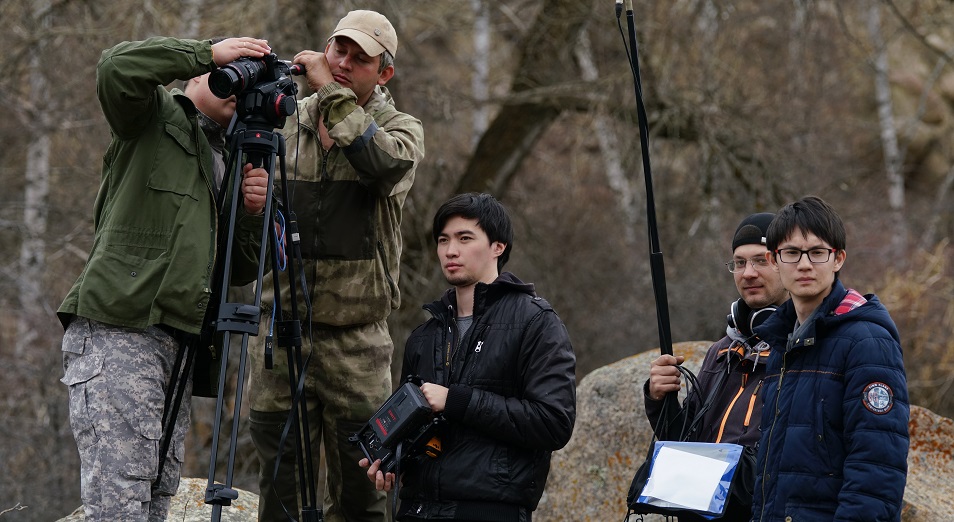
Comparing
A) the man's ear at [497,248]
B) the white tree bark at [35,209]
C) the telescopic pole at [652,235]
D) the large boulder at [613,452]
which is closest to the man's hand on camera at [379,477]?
the man's ear at [497,248]

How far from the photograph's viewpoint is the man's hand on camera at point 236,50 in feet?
11.3

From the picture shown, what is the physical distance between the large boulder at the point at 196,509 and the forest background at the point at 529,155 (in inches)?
135

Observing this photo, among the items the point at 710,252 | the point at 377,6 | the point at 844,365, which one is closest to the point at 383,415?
the point at 844,365

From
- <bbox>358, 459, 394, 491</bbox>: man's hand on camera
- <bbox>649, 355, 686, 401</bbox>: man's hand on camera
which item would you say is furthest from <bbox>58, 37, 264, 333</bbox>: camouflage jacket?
<bbox>649, 355, 686, 401</bbox>: man's hand on camera

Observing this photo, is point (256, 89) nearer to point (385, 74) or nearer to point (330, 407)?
point (385, 74)

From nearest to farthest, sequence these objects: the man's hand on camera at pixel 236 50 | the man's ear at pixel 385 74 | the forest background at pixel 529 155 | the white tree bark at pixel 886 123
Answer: the man's hand on camera at pixel 236 50 < the man's ear at pixel 385 74 < the forest background at pixel 529 155 < the white tree bark at pixel 886 123

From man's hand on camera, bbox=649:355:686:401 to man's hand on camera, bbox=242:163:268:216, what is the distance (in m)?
1.38

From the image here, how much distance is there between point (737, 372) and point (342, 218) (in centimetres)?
144

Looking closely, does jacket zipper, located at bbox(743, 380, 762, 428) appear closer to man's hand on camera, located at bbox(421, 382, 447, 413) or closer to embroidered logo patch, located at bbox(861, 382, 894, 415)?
embroidered logo patch, located at bbox(861, 382, 894, 415)

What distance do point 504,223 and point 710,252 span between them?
7.66m

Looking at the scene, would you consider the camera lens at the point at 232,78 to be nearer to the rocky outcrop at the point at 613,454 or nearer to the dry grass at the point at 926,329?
the rocky outcrop at the point at 613,454

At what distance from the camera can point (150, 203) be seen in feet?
11.3

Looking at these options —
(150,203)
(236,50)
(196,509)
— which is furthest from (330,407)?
(236,50)

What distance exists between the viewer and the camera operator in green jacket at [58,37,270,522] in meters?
3.29
